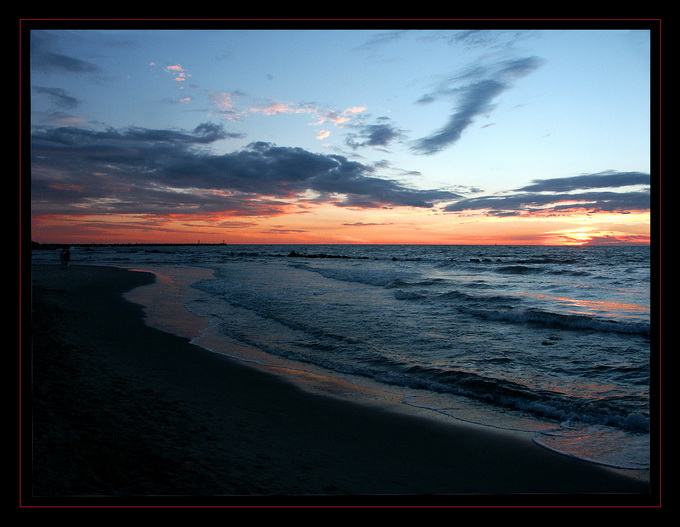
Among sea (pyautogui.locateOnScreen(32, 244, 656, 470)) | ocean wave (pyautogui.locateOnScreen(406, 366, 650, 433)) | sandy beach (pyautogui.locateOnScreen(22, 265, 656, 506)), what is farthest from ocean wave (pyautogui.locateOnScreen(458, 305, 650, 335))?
sandy beach (pyautogui.locateOnScreen(22, 265, 656, 506))

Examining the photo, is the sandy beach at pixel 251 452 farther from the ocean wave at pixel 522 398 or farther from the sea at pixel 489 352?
the ocean wave at pixel 522 398

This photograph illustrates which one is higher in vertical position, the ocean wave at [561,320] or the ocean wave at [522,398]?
the ocean wave at [561,320]

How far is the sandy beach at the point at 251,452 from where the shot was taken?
219 cm

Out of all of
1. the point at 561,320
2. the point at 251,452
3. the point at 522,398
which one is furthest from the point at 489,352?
the point at 251,452

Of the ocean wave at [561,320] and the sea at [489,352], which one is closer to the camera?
the sea at [489,352]

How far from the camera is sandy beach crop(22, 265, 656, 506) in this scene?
7.18ft

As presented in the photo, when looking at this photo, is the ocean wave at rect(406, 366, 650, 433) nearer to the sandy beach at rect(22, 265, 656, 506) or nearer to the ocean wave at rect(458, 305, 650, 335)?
the sandy beach at rect(22, 265, 656, 506)

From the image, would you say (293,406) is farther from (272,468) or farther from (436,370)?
(436,370)

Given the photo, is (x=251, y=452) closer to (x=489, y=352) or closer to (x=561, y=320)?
(x=489, y=352)

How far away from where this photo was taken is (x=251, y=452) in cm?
425

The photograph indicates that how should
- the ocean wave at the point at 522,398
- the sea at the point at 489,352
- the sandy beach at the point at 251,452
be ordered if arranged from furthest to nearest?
the ocean wave at the point at 522,398, the sea at the point at 489,352, the sandy beach at the point at 251,452

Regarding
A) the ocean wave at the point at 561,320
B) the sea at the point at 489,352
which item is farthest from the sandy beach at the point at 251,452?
the ocean wave at the point at 561,320

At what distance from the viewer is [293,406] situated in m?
5.97

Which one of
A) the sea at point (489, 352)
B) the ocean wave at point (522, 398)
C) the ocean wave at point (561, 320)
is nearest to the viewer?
the sea at point (489, 352)
